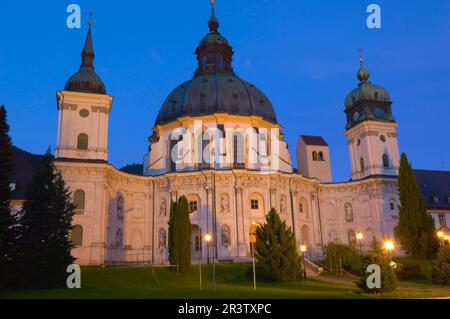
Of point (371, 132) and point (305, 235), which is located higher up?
point (371, 132)

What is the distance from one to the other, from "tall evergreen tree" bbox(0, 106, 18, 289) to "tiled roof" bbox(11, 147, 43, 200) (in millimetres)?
21694

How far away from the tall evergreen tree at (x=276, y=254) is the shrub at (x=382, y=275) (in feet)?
31.8

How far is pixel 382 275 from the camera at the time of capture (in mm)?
25766

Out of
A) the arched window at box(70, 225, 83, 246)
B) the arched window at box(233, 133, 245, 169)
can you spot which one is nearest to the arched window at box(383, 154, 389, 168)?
the arched window at box(233, 133, 245, 169)

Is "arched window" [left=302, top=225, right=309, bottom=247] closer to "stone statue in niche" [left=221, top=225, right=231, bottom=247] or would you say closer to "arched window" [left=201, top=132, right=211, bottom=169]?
"stone statue in niche" [left=221, top=225, right=231, bottom=247]

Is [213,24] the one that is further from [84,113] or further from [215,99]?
[84,113]

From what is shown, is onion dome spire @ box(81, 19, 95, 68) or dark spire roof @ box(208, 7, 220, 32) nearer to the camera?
onion dome spire @ box(81, 19, 95, 68)

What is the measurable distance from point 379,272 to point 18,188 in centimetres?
4170

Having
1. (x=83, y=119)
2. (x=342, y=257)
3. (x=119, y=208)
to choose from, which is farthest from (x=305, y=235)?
(x=83, y=119)

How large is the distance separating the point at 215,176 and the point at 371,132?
81.2ft

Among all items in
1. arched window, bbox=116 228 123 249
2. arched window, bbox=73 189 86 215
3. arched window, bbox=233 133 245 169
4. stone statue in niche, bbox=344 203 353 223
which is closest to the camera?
arched window, bbox=73 189 86 215

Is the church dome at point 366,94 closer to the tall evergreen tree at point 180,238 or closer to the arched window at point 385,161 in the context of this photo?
the arched window at point 385,161

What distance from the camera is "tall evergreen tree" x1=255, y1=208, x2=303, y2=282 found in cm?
3538
